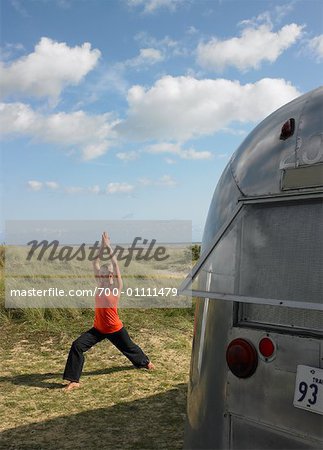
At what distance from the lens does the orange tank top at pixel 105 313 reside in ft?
20.2

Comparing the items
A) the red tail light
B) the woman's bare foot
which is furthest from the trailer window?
the woman's bare foot

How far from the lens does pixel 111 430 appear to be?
4762mm

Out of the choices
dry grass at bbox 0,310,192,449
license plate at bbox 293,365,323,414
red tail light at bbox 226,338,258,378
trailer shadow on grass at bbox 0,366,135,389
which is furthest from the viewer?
trailer shadow on grass at bbox 0,366,135,389

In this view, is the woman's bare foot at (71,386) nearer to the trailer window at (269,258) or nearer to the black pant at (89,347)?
the black pant at (89,347)

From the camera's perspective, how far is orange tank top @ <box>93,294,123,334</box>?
20.2 feet

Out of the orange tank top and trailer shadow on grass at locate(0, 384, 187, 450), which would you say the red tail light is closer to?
trailer shadow on grass at locate(0, 384, 187, 450)

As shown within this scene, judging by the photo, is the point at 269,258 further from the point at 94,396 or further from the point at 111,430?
the point at 94,396

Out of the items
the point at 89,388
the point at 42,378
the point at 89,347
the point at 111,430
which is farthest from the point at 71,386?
the point at 111,430

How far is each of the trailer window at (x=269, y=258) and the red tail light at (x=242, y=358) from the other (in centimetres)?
24

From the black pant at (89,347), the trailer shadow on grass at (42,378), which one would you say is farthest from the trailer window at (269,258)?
the trailer shadow on grass at (42,378)

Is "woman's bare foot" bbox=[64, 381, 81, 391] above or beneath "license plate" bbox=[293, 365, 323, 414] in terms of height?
beneath

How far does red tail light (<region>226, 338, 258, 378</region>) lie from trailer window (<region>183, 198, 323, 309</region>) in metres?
0.24

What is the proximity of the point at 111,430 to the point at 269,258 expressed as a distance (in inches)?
119

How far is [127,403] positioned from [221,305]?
3.22 metres
